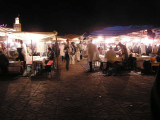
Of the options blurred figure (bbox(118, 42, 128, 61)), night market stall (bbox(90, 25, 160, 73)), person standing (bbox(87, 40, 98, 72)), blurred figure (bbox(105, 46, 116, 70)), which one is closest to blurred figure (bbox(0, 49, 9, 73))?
person standing (bbox(87, 40, 98, 72))

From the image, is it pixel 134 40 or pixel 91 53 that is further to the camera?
pixel 134 40

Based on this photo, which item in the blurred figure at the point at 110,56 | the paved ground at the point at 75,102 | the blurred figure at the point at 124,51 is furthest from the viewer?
the blurred figure at the point at 124,51

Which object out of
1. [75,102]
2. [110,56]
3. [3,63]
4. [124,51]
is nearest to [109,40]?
[124,51]

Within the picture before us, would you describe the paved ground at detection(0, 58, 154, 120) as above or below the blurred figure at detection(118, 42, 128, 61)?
below

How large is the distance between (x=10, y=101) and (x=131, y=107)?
3.92 metres

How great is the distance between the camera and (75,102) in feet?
19.5

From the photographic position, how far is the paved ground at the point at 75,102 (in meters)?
4.82

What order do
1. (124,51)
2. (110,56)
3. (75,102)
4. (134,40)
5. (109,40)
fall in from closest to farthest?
1. (75,102)
2. (110,56)
3. (124,51)
4. (134,40)
5. (109,40)

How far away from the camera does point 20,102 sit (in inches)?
234

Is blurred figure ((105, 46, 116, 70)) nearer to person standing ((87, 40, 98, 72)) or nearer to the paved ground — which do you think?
person standing ((87, 40, 98, 72))

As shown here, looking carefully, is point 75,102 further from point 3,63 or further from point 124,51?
point 124,51

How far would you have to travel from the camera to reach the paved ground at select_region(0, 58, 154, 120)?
482 cm

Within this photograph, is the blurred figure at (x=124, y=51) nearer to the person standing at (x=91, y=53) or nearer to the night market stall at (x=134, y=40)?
the night market stall at (x=134, y=40)

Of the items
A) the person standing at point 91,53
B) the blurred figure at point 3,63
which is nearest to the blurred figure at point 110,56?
the person standing at point 91,53
